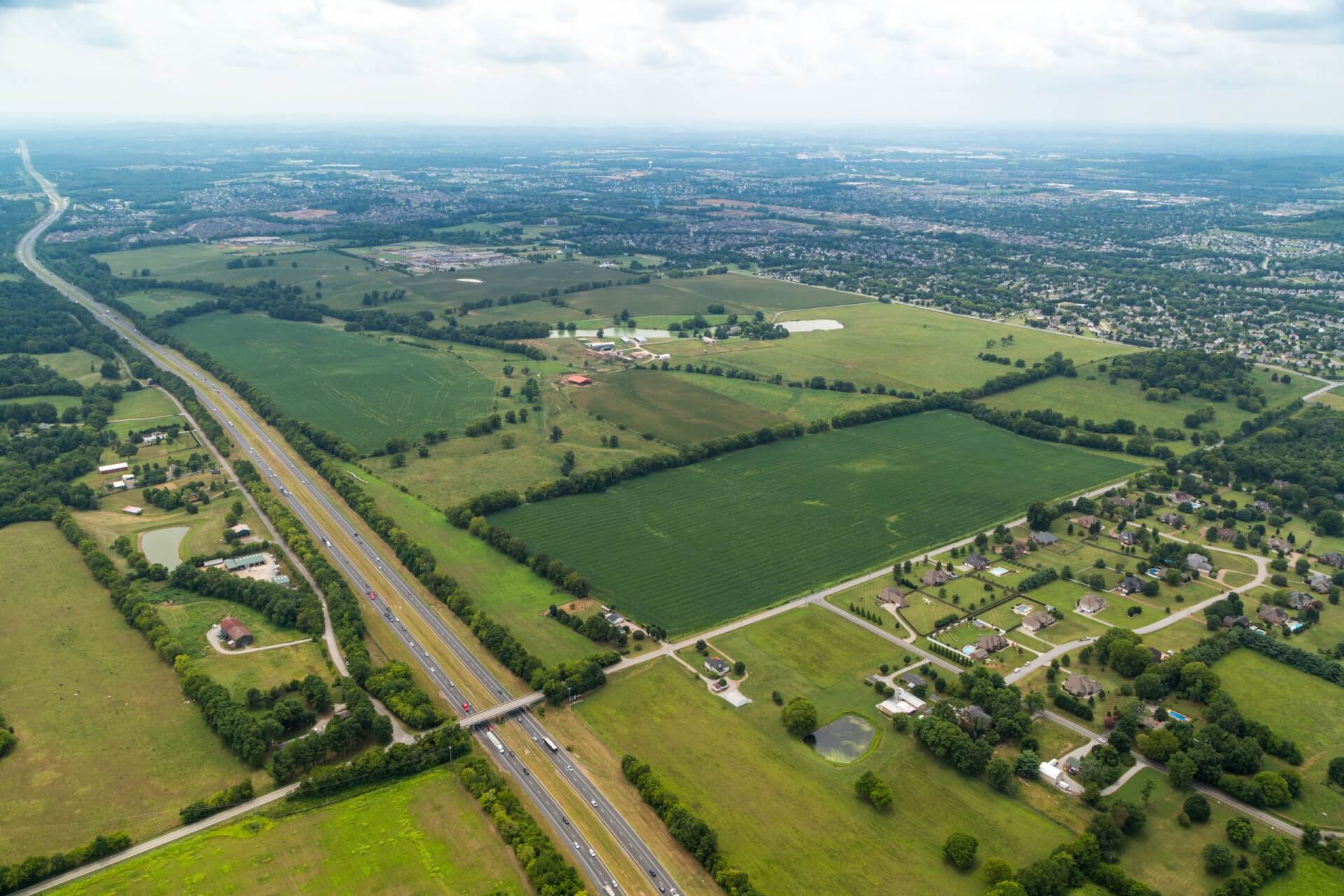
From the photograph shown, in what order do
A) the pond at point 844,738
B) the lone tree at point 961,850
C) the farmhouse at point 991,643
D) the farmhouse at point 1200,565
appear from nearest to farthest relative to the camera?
the lone tree at point 961,850 < the pond at point 844,738 < the farmhouse at point 991,643 < the farmhouse at point 1200,565

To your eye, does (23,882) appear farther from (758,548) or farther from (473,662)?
(758,548)

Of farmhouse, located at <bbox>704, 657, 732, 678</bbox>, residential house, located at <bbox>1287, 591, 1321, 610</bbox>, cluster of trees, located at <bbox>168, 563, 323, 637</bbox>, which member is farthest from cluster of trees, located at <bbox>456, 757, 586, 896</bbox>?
residential house, located at <bbox>1287, 591, 1321, 610</bbox>

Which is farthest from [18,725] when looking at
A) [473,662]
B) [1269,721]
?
[1269,721]

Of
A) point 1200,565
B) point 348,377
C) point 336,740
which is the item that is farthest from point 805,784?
point 348,377

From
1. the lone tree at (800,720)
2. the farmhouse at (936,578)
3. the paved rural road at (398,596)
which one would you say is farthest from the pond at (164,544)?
the farmhouse at (936,578)

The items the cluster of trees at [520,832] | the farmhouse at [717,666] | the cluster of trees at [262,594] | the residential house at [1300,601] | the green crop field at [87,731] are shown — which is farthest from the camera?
the residential house at [1300,601]

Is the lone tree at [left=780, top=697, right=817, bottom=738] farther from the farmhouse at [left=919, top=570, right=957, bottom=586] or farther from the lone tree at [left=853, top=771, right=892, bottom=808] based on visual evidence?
the farmhouse at [left=919, top=570, right=957, bottom=586]

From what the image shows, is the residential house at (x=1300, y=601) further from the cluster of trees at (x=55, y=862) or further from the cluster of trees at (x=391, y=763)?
the cluster of trees at (x=55, y=862)
